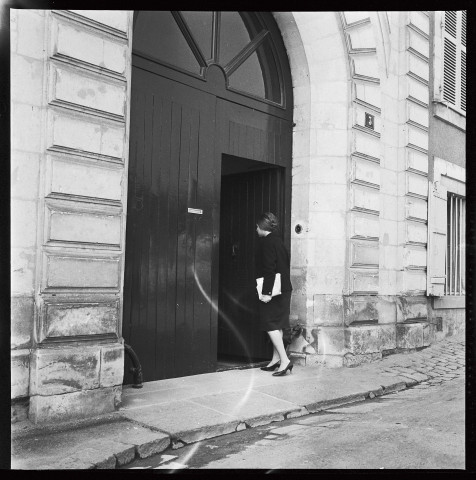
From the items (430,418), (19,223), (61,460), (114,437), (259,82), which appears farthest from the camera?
(259,82)

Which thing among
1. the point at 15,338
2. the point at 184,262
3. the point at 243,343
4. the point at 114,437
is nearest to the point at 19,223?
the point at 15,338

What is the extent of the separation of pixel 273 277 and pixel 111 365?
2.24m

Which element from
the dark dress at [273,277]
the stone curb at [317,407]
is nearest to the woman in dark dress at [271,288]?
the dark dress at [273,277]

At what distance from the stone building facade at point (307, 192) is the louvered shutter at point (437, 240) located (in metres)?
0.03

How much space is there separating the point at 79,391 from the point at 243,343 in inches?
131

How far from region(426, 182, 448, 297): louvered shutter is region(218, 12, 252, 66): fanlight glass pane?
388 cm

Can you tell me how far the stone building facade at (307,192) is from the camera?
452 centimetres

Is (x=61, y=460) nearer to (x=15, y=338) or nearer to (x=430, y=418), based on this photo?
(x=15, y=338)

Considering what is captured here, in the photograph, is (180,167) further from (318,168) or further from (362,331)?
(362,331)

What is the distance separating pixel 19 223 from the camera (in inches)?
176

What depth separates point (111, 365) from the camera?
4.85 metres
